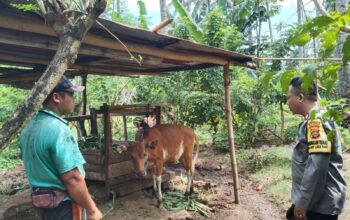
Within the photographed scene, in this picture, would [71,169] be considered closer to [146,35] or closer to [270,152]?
[146,35]

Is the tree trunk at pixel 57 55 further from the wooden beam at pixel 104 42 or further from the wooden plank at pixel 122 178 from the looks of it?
the wooden plank at pixel 122 178

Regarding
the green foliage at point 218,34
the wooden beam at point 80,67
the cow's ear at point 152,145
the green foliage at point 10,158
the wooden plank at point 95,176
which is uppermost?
the green foliage at point 218,34

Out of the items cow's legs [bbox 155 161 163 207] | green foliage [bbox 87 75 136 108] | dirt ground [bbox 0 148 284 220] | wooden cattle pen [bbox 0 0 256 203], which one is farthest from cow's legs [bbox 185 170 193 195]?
green foliage [bbox 87 75 136 108]

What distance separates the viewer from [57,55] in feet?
7.90

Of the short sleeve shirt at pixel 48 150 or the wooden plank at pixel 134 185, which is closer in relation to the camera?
the short sleeve shirt at pixel 48 150

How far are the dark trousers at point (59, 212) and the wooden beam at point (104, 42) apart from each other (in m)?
1.62

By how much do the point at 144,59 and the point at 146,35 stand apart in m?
1.32

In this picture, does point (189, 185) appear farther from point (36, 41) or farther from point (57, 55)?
point (57, 55)

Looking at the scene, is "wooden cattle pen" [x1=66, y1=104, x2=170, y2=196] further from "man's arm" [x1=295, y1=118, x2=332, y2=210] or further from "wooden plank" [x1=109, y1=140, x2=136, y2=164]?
"man's arm" [x1=295, y1=118, x2=332, y2=210]

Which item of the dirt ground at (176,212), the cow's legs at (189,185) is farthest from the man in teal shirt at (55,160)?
the cow's legs at (189,185)

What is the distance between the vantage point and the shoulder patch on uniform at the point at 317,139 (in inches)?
108

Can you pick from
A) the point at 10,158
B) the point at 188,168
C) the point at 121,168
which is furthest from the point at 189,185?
the point at 10,158

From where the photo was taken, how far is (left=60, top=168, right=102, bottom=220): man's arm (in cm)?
277

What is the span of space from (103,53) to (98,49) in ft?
0.31
